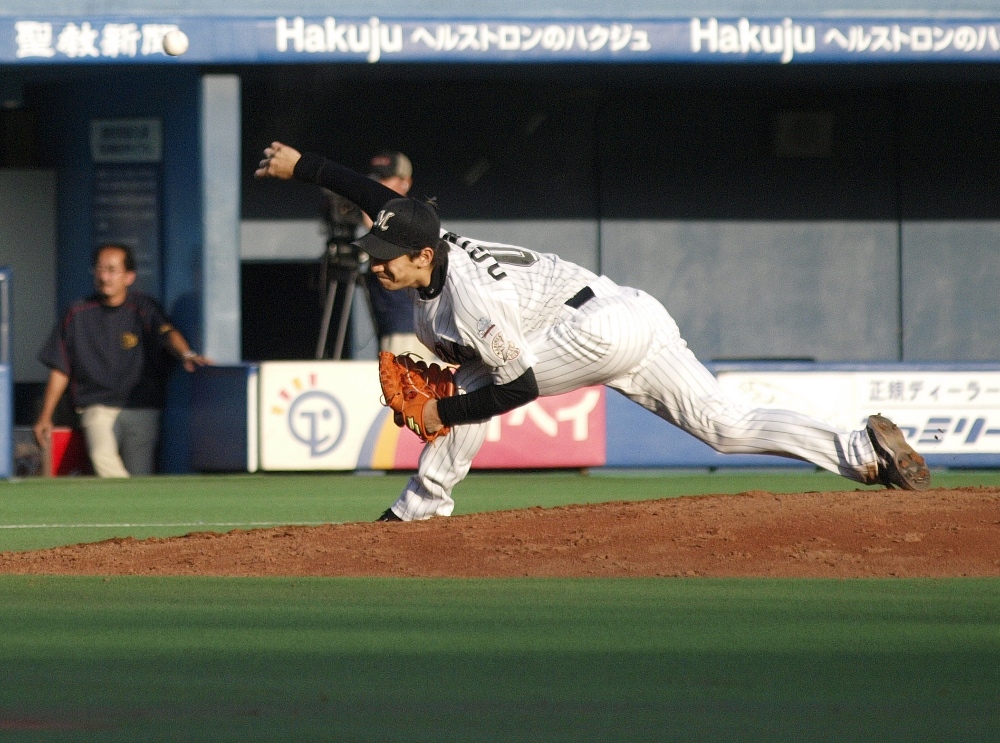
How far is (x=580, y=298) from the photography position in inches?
300

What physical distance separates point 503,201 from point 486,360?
32.7 ft

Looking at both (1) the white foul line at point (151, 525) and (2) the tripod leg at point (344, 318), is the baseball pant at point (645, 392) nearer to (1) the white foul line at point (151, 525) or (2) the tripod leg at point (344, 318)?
(1) the white foul line at point (151, 525)

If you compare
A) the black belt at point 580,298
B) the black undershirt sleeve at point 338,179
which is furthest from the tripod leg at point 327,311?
the black belt at point 580,298

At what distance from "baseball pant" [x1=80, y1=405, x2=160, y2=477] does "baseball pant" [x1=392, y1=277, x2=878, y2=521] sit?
6.52 m

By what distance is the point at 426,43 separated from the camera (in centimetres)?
1412

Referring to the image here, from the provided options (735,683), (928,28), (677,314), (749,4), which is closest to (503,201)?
(677,314)

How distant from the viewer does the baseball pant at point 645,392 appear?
7.46m

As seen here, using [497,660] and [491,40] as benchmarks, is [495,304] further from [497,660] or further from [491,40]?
[491,40]

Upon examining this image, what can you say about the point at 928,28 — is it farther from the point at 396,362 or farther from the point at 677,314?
the point at 396,362

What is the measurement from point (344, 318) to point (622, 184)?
3.18m

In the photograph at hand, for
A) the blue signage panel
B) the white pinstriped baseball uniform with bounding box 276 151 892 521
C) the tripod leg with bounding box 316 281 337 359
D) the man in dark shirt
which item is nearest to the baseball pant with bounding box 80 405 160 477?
the man in dark shirt

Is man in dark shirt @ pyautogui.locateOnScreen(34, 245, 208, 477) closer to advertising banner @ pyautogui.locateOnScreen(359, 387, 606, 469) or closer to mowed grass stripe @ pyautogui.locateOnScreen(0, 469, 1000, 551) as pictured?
mowed grass stripe @ pyautogui.locateOnScreen(0, 469, 1000, 551)

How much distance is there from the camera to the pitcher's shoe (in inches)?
307

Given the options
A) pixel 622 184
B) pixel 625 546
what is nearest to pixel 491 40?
pixel 622 184
